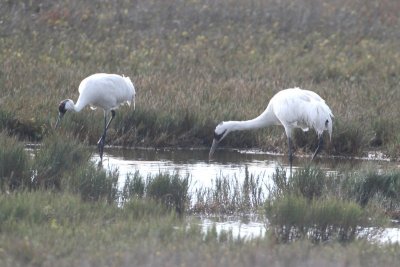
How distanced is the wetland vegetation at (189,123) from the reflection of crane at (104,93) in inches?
14.3

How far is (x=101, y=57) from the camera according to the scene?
20.5 meters

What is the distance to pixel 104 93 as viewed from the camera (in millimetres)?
14438

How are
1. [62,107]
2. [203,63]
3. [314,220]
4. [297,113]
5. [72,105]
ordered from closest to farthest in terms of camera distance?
[314,220]
[297,113]
[62,107]
[72,105]
[203,63]

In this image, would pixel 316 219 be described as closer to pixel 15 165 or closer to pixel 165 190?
pixel 165 190

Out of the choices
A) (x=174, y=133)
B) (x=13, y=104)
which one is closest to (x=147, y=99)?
(x=174, y=133)

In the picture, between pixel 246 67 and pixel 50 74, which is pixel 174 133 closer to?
pixel 50 74

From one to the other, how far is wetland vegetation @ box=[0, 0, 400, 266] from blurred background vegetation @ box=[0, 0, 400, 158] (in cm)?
4

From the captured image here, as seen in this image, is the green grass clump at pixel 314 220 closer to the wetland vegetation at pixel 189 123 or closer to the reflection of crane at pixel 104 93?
the wetland vegetation at pixel 189 123

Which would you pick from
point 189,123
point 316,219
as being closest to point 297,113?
point 189,123

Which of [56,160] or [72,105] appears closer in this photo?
[56,160]

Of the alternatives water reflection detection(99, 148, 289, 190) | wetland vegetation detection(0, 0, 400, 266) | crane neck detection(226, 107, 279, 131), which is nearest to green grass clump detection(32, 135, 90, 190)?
wetland vegetation detection(0, 0, 400, 266)

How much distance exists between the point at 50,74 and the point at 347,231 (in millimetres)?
9950

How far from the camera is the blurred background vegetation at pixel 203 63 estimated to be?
1509 cm

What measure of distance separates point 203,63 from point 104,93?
6449 mm
